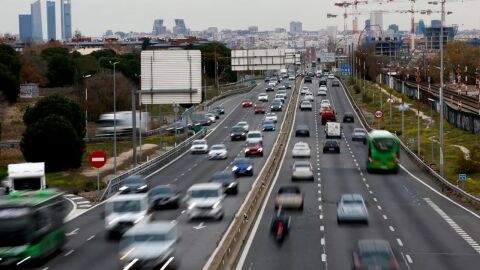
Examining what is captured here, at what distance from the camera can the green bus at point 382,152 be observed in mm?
59750

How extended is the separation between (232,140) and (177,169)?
21.2 m

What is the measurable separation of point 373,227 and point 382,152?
2281 cm

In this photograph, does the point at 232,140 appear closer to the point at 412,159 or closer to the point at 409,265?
the point at 412,159

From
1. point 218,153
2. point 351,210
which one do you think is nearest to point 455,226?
point 351,210

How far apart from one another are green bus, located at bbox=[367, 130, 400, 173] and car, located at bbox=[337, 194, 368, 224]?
20896mm

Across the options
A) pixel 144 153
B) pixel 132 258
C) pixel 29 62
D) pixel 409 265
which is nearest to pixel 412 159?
pixel 144 153

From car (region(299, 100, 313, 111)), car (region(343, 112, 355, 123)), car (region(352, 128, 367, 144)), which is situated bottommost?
car (region(352, 128, 367, 144))

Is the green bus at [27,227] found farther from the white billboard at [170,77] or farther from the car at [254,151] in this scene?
the car at [254,151]

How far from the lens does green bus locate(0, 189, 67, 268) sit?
28.4 metres

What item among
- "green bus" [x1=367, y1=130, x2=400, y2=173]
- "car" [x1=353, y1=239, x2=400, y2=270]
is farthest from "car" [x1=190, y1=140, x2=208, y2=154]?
"car" [x1=353, y1=239, x2=400, y2=270]

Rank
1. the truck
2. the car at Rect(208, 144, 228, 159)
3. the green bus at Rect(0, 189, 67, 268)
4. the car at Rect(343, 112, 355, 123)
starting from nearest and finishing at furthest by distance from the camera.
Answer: the green bus at Rect(0, 189, 67, 268)
the car at Rect(208, 144, 228, 159)
the truck
the car at Rect(343, 112, 355, 123)

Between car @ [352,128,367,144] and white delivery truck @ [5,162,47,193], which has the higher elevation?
white delivery truck @ [5,162,47,193]

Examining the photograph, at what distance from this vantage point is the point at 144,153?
80.9 meters

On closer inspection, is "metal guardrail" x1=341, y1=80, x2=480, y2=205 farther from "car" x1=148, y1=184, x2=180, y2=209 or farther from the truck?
the truck
